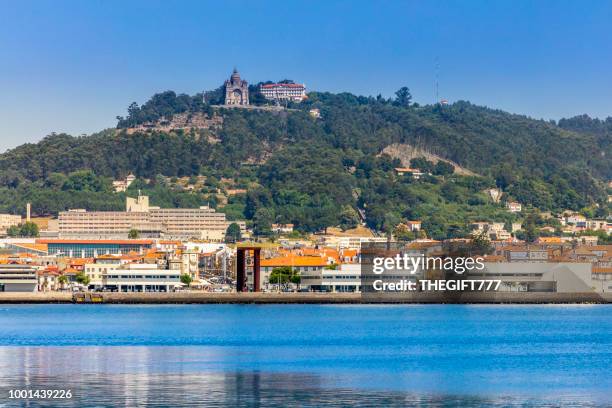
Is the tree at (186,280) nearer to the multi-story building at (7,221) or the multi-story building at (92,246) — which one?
the multi-story building at (92,246)

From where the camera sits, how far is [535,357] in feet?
134

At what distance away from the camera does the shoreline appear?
77.1 metres

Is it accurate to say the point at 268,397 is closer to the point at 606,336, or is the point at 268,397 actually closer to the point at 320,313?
the point at 606,336

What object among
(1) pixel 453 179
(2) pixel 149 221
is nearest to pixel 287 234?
(2) pixel 149 221

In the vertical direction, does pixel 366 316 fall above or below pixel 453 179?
below

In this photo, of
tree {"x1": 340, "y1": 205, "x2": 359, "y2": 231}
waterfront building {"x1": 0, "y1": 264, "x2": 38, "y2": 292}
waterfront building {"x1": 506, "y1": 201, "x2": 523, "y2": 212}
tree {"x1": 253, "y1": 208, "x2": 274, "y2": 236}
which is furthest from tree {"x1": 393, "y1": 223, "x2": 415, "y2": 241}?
Result: waterfront building {"x1": 0, "y1": 264, "x2": 38, "y2": 292}

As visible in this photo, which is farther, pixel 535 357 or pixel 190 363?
pixel 535 357

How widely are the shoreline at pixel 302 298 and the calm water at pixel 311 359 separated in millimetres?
11318

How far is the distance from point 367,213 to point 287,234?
15.4 metres

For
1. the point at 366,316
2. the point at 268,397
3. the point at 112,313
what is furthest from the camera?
the point at 112,313

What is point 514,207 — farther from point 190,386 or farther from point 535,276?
point 190,386

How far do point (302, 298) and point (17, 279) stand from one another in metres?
17.0

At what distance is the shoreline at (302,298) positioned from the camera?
253 feet

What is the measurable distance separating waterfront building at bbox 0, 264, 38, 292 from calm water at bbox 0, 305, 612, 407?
22238 millimetres
